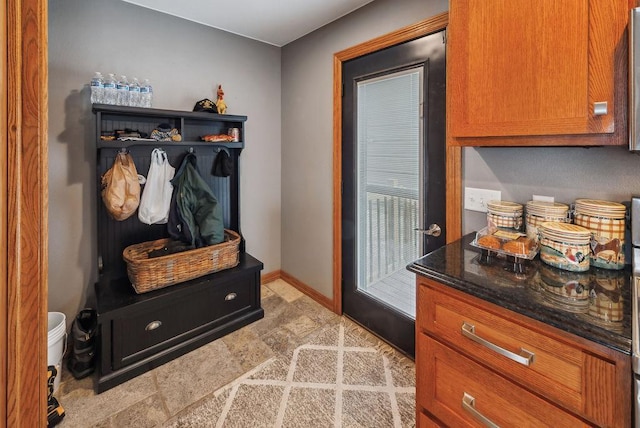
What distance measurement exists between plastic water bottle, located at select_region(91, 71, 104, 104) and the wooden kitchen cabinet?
220cm

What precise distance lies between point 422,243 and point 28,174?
6.08 feet

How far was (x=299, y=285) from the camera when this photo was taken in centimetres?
301

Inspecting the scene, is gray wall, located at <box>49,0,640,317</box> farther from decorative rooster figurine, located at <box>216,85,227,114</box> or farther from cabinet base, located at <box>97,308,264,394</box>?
cabinet base, located at <box>97,308,264,394</box>

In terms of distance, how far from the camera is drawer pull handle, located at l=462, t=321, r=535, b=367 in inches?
35.3

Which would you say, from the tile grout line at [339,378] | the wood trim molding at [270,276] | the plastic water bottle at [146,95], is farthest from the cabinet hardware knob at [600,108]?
the wood trim molding at [270,276]

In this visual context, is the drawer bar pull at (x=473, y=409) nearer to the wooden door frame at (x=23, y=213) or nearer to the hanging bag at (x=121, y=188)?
the wooden door frame at (x=23, y=213)

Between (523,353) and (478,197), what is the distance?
35.9 inches

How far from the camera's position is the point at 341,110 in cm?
241

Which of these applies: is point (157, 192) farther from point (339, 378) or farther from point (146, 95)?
point (339, 378)

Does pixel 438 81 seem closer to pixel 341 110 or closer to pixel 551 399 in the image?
pixel 341 110

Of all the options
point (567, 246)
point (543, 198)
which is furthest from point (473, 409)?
point (543, 198)

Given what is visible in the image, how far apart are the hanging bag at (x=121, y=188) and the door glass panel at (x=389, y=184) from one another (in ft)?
5.08

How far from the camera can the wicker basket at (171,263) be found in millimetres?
1963

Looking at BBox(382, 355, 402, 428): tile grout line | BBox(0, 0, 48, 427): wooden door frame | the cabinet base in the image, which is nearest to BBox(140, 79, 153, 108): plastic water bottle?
BBox(0, 0, 48, 427): wooden door frame
